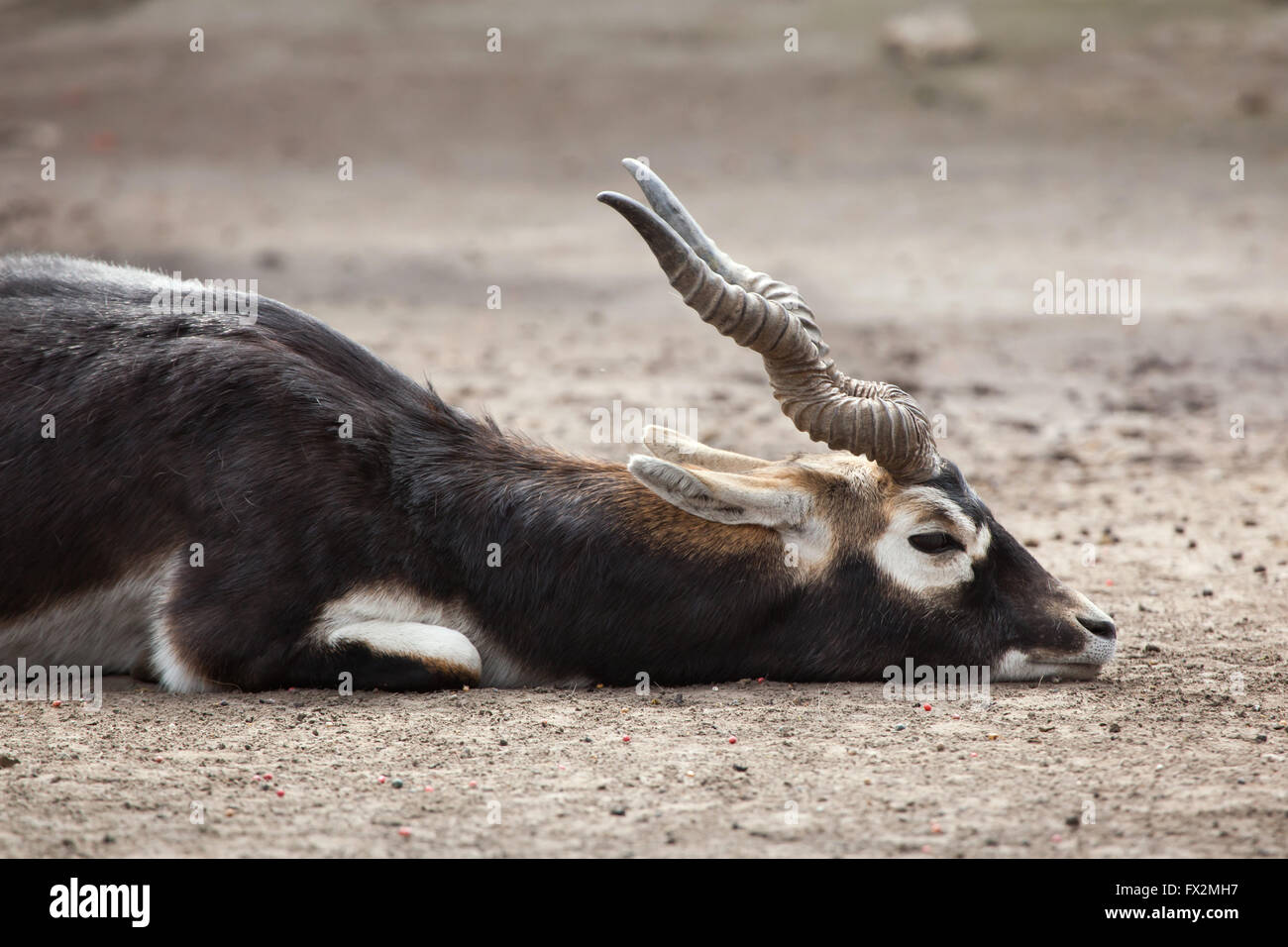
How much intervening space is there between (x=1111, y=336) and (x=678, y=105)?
9855 millimetres

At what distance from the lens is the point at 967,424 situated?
10047 mm

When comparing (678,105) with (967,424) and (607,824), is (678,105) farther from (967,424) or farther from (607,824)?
(607,824)

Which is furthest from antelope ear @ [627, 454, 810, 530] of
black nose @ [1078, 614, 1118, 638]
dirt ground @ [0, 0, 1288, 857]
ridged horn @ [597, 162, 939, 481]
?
black nose @ [1078, 614, 1118, 638]

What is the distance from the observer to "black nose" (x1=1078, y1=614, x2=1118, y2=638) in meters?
5.67

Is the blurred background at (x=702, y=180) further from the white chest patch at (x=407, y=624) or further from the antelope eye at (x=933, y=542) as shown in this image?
the white chest patch at (x=407, y=624)

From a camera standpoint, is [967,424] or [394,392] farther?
[967,424]

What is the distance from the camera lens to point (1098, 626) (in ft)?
18.6

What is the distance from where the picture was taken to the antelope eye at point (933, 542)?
18.6 feet

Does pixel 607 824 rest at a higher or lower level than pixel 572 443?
lower

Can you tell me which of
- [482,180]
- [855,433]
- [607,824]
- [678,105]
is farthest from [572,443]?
[678,105]

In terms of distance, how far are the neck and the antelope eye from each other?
1.59 ft

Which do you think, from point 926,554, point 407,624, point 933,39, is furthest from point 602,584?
point 933,39

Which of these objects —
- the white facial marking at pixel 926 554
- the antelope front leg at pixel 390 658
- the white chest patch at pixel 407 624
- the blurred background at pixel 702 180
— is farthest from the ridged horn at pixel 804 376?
the blurred background at pixel 702 180

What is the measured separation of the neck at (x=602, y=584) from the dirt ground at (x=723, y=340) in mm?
163
